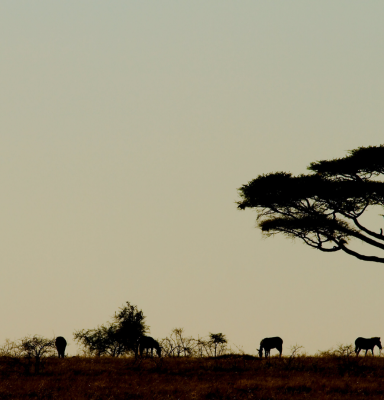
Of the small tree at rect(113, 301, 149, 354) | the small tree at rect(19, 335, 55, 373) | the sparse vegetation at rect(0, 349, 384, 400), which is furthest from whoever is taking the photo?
the small tree at rect(113, 301, 149, 354)

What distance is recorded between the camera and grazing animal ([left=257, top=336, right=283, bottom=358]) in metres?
34.0

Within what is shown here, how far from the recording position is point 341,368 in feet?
90.8

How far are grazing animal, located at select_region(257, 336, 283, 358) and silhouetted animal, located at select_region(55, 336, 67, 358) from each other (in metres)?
11.1

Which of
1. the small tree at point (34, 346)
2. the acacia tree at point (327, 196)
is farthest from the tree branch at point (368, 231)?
the small tree at point (34, 346)

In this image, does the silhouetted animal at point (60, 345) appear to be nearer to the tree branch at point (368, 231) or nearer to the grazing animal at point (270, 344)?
the grazing animal at point (270, 344)

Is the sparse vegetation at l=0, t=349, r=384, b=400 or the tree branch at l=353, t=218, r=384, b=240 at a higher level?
the tree branch at l=353, t=218, r=384, b=240

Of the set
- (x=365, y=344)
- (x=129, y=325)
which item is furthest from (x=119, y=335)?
(x=365, y=344)

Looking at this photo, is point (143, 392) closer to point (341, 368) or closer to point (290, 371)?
point (290, 371)

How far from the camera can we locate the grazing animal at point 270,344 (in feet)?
112

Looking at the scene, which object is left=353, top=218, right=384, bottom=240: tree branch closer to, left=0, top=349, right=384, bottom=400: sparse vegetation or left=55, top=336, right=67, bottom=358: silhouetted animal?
left=0, top=349, right=384, bottom=400: sparse vegetation

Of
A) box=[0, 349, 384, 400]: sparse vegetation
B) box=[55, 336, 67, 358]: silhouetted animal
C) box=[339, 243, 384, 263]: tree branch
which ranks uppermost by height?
box=[339, 243, 384, 263]: tree branch

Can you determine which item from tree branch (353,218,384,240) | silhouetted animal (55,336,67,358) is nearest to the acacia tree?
tree branch (353,218,384,240)

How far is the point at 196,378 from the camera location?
25938mm

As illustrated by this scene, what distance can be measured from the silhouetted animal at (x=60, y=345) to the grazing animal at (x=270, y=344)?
1110cm
